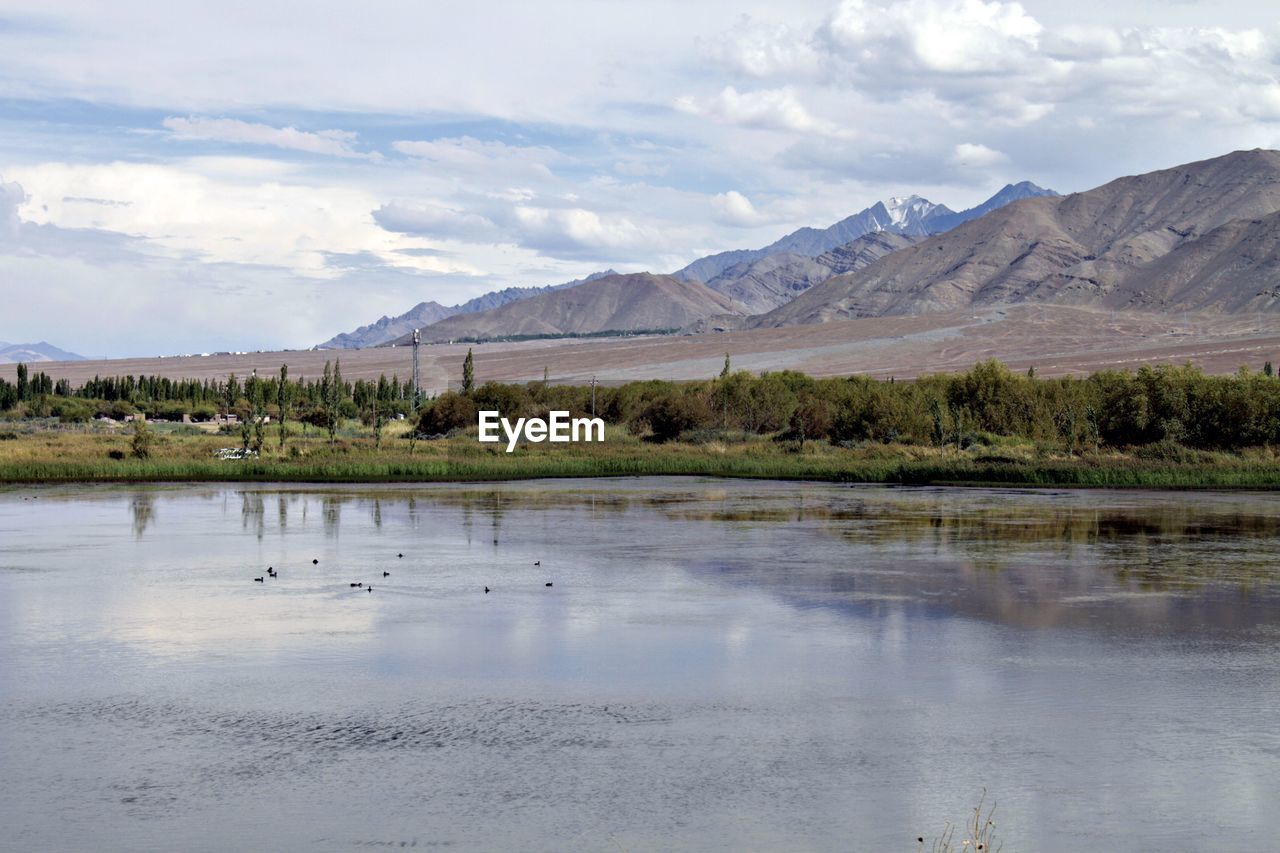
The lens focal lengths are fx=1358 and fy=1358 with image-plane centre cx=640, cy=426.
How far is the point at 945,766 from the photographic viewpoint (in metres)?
12.2

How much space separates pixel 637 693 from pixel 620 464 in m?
40.7

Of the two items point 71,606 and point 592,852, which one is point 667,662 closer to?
point 592,852

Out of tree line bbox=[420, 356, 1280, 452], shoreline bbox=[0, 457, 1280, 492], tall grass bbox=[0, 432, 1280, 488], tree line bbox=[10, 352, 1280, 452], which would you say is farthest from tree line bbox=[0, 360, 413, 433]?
shoreline bbox=[0, 457, 1280, 492]

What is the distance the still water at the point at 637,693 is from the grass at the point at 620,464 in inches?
786

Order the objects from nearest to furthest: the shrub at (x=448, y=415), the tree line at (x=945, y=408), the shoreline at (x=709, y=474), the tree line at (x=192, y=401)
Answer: the shoreline at (x=709, y=474) → the tree line at (x=945, y=408) → the shrub at (x=448, y=415) → the tree line at (x=192, y=401)

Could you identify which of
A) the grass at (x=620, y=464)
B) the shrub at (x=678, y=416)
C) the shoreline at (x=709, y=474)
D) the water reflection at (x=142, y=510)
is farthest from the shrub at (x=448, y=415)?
the water reflection at (x=142, y=510)

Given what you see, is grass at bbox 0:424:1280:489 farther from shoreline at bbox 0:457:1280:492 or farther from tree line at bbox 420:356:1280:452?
tree line at bbox 420:356:1280:452

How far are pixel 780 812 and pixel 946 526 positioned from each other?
23.4 m

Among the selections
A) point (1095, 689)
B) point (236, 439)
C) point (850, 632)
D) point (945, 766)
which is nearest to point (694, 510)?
point (850, 632)

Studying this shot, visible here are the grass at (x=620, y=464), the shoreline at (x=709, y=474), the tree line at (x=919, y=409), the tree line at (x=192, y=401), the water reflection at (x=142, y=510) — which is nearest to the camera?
the water reflection at (x=142, y=510)

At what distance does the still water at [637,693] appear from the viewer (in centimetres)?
1090

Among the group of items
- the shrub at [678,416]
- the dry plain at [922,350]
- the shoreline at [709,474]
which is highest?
the dry plain at [922,350]

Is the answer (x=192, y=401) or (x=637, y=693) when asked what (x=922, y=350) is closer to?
(x=192, y=401)

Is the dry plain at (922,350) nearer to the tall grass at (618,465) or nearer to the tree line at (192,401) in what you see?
the tree line at (192,401)
